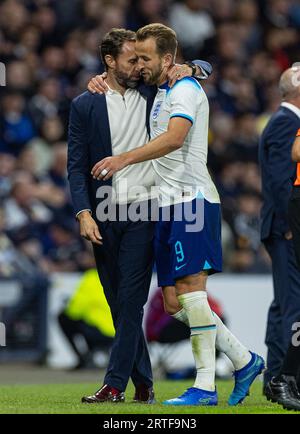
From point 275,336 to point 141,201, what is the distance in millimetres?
1872

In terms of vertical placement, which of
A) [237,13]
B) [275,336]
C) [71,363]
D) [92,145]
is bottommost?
[71,363]

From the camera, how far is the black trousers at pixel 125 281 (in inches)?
268

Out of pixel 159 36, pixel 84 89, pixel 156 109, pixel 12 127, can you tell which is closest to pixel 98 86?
pixel 156 109

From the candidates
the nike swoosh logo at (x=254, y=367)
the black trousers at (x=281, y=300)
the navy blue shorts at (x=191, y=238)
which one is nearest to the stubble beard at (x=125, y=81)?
the navy blue shorts at (x=191, y=238)

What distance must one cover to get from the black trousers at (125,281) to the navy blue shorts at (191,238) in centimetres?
15

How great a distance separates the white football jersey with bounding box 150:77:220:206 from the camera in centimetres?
676

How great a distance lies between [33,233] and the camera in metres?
12.7

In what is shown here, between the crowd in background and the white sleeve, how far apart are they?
5986mm

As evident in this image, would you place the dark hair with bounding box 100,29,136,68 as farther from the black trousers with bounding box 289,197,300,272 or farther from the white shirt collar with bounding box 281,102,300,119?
the white shirt collar with bounding box 281,102,300,119

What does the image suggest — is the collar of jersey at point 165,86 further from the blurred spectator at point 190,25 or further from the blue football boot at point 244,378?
the blurred spectator at point 190,25

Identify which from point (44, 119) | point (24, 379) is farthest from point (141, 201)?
point (44, 119)

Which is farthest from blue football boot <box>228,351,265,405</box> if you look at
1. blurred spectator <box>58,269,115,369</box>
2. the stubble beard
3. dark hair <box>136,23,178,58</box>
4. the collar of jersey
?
blurred spectator <box>58,269,115,369</box>

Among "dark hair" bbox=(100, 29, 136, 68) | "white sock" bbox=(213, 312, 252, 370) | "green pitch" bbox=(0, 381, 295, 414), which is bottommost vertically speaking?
"green pitch" bbox=(0, 381, 295, 414)
